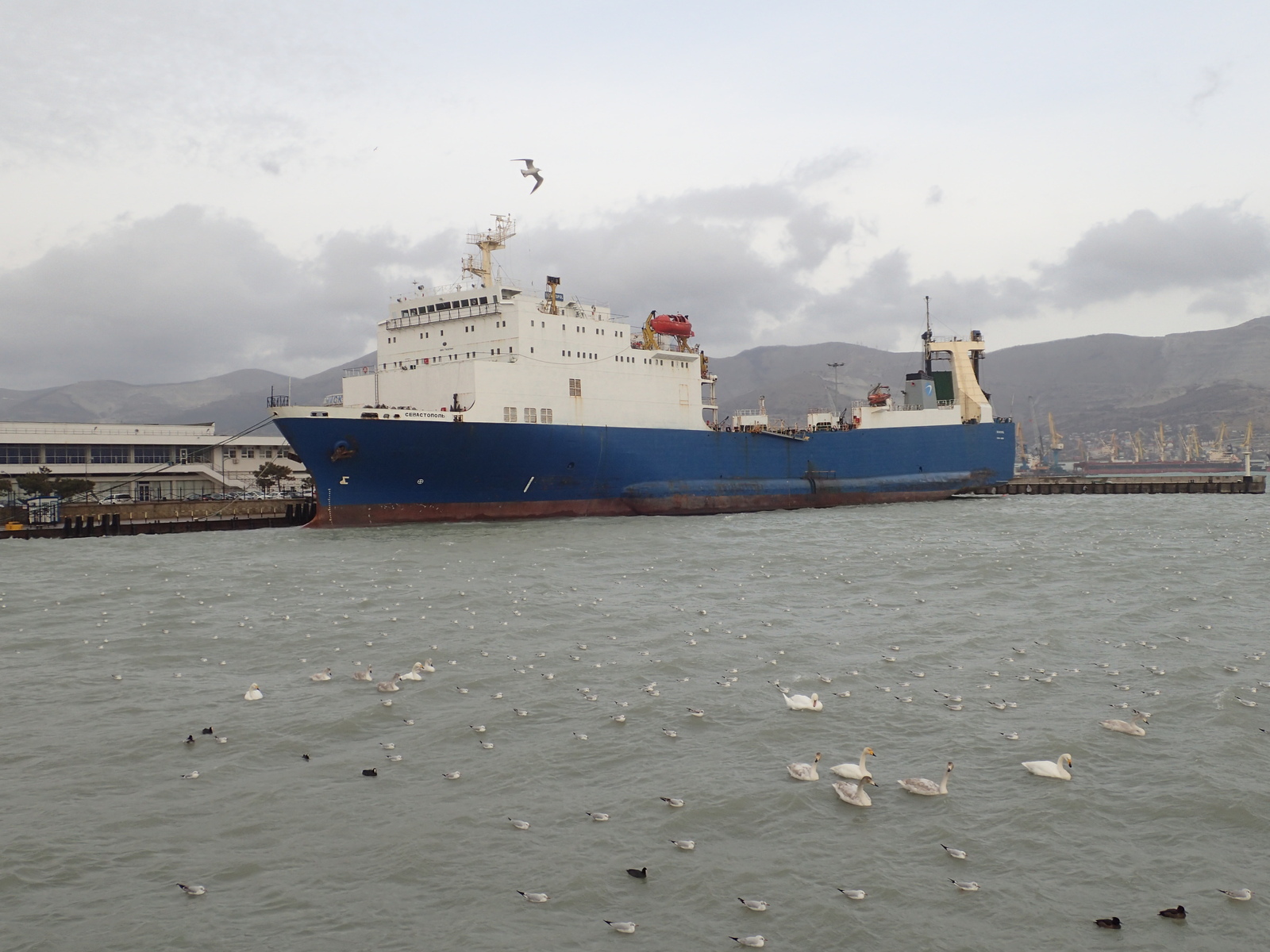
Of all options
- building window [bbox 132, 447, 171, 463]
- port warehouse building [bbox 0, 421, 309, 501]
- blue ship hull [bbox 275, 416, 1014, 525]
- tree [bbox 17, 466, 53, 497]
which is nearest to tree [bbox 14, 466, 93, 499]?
tree [bbox 17, 466, 53, 497]

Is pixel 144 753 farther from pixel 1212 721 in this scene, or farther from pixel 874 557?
pixel 874 557

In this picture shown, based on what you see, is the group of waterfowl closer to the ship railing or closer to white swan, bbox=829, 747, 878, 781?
white swan, bbox=829, 747, 878, 781

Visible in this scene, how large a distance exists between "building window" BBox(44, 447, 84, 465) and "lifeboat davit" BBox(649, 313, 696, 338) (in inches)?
1382

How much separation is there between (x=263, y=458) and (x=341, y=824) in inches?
2285

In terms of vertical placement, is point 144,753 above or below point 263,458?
below

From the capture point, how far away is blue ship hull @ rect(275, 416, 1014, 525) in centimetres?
3391

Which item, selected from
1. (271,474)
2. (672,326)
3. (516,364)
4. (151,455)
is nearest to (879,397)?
(672,326)

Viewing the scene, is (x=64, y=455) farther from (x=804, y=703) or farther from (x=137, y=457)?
(x=804, y=703)

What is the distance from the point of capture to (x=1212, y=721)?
11.5m

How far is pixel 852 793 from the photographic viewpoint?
365 inches

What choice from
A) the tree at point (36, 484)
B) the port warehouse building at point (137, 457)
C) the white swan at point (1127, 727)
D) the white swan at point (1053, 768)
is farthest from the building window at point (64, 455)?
the white swan at point (1053, 768)

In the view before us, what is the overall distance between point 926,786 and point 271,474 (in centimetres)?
5425

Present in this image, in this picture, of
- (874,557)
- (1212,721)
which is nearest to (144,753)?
(1212,721)

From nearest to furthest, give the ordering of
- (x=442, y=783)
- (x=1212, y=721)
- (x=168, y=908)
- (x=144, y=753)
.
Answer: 1. (x=168, y=908)
2. (x=442, y=783)
3. (x=144, y=753)
4. (x=1212, y=721)
